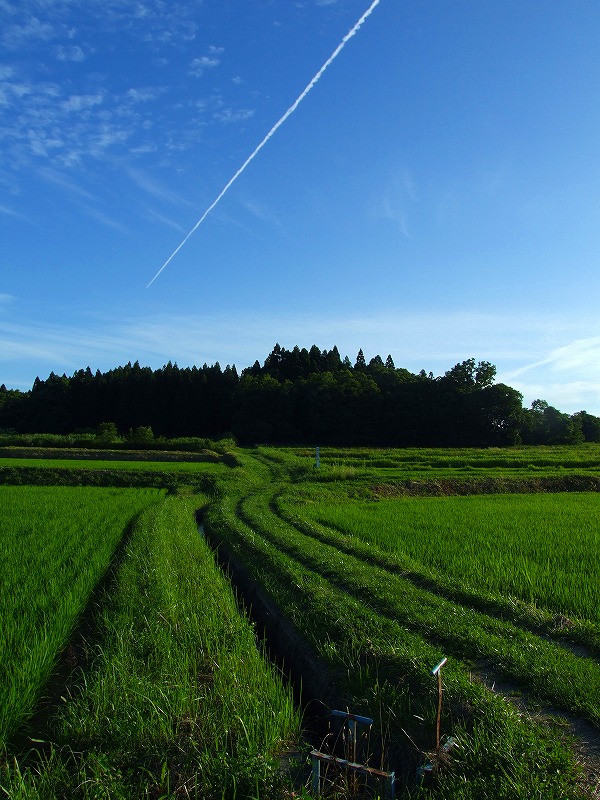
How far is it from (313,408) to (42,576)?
5102 centimetres

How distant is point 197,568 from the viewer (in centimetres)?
879

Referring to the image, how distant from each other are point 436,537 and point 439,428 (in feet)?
156

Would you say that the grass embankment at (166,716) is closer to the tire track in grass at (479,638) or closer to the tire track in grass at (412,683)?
the tire track in grass at (412,683)

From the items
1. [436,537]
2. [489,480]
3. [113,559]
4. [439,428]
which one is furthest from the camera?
[439,428]

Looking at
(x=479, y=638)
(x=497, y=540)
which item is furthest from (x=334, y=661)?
(x=497, y=540)

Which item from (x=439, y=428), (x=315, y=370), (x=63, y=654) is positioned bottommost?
(x=63, y=654)

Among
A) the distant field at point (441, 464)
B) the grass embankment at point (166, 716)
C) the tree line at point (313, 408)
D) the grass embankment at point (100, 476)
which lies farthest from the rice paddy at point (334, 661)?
the tree line at point (313, 408)

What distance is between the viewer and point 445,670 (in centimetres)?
476

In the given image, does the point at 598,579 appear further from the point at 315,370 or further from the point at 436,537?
the point at 315,370

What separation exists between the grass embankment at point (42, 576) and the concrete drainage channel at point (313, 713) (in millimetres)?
2072

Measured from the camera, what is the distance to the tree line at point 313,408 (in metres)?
56.8

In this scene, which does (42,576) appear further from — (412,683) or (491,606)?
(491,606)

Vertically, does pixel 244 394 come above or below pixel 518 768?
above

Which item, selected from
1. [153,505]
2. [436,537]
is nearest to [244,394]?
[153,505]
